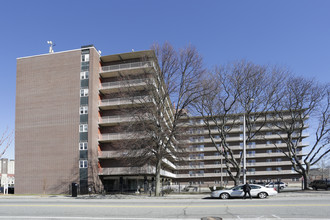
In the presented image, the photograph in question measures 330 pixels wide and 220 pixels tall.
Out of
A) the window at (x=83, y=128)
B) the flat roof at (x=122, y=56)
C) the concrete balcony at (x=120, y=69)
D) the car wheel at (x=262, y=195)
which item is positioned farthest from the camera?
the flat roof at (x=122, y=56)

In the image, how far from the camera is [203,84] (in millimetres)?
29484

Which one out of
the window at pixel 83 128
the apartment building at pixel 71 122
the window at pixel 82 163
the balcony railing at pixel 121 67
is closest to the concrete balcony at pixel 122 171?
the apartment building at pixel 71 122

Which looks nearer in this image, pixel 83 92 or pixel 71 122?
pixel 71 122

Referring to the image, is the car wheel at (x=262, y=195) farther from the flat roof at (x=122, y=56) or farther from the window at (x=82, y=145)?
the flat roof at (x=122, y=56)

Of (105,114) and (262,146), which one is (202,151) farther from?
(105,114)

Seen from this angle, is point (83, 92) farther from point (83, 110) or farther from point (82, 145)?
point (82, 145)

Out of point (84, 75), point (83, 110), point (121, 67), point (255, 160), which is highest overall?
point (121, 67)

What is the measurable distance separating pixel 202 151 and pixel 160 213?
191 feet

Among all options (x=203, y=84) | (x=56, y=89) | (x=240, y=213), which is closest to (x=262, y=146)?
(x=203, y=84)

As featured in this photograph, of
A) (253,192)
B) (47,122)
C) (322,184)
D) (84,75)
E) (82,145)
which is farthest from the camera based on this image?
(84,75)

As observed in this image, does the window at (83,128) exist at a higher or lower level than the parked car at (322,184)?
higher

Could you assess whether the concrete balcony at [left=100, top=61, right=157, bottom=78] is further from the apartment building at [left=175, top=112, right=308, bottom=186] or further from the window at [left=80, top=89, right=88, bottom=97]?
the apartment building at [left=175, top=112, right=308, bottom=186]

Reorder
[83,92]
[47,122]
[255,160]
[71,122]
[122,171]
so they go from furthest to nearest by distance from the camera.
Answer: [255,160], [83,92], [47,122], [71,122], [122,171]

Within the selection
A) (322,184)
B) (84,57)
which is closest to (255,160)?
(322,184)
